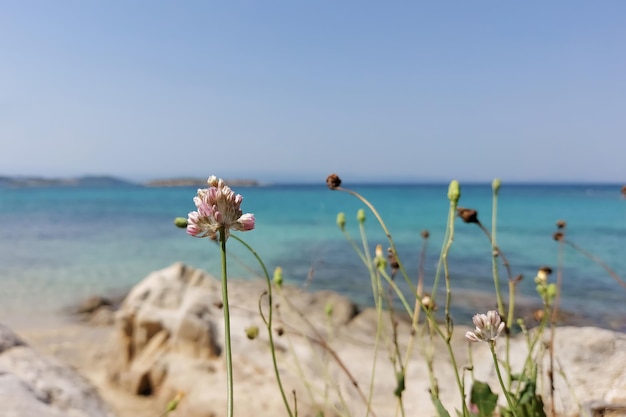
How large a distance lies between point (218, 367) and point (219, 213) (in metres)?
2.72

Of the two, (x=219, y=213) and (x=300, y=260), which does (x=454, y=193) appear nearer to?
(x=219, y=213)

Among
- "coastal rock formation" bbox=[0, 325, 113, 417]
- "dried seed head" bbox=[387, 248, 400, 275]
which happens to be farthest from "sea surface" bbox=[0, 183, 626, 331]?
"dried seed head" bbox=[387, 248, 400, 275]

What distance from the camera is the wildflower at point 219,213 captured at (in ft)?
2.28

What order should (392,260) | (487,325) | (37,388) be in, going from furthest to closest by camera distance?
(37,388)
(392,260)
(487,325)

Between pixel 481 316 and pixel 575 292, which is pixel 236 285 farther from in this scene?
pixel 481 316

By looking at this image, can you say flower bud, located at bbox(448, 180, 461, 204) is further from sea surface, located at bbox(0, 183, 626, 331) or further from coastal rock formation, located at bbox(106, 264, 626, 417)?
sea surface, located at bbox(0, 183, 626, 331)

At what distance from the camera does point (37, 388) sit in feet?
5.32

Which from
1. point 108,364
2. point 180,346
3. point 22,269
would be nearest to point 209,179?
point 180,346

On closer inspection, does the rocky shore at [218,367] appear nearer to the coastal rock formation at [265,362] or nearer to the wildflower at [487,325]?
the coastal rock formation at [265,362]

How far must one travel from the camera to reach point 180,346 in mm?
3395

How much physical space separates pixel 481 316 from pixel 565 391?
122 centimetres

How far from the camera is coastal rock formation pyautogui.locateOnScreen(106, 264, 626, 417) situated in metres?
1.84

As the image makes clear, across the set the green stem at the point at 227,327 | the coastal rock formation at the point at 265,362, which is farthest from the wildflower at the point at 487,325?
the coastal rock formation at the point at 265,362

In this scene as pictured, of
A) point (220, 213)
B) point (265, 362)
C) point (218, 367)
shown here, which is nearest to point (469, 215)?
point (220, 213)
